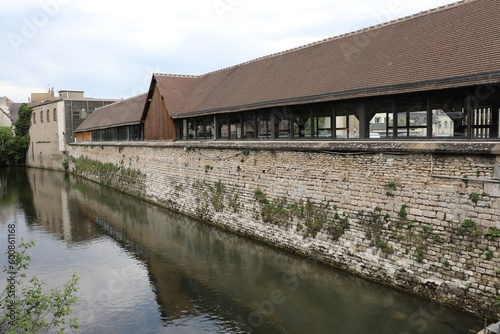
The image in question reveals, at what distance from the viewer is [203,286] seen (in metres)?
11.0

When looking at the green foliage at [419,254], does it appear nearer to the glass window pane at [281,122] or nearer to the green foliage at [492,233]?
the green foliage at [492,233]

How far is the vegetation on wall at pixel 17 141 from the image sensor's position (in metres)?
48.9

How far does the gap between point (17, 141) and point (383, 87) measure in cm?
5003

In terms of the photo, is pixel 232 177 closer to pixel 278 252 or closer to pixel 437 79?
pixel 278 252

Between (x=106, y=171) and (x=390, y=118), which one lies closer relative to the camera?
(x=390, y=118)

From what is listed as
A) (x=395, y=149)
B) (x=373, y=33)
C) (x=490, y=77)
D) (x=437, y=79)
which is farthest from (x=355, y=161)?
(x=373, y=33)

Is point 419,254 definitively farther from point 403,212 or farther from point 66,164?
point 66,164

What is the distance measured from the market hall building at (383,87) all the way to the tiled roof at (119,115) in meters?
10.6

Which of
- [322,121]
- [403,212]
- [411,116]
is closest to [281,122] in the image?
[322,121]

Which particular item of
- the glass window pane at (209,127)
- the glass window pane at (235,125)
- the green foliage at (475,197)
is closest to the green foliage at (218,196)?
the glass window pane at (235,125)

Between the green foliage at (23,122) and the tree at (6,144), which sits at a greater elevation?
the green foliage at (23,122)

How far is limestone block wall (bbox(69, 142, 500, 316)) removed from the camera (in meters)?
8.33

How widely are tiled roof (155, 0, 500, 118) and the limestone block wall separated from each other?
64.5 inches

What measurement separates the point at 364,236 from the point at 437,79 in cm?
419
